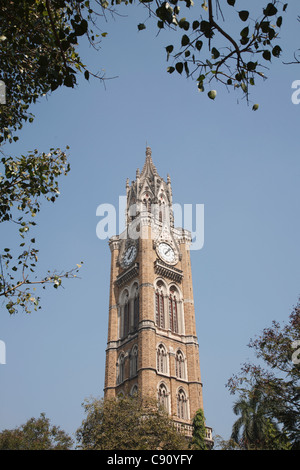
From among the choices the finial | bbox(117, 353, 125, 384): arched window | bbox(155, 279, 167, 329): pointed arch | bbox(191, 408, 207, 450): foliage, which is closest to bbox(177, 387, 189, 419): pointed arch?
bbox(191, 408, 207, 450): foliage

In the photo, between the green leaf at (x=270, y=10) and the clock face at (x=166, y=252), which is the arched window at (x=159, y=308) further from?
the green leaf at (x=270, y=10)

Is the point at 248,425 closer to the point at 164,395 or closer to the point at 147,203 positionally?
the point at 164,395

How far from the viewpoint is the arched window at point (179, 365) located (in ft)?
121

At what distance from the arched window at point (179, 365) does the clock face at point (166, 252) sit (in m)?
8.86

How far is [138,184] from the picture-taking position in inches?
1907

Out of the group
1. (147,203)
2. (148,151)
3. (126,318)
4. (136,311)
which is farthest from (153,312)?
(148,151)

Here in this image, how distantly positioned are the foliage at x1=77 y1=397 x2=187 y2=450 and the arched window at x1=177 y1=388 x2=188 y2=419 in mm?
11826

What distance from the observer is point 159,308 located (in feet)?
129

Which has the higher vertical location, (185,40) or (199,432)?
(185,40)

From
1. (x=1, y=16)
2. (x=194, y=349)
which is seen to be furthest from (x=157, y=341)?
(x=1, y=16)

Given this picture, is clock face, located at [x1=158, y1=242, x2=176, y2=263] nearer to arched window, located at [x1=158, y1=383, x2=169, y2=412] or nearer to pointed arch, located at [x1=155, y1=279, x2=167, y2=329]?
pointed arch, located at [x1=155, y1=279, x2=167, y2=329]

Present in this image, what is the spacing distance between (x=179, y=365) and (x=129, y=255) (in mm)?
11481

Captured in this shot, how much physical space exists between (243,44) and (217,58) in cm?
39

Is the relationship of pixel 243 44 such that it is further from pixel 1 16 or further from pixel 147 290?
pixel 147 290
